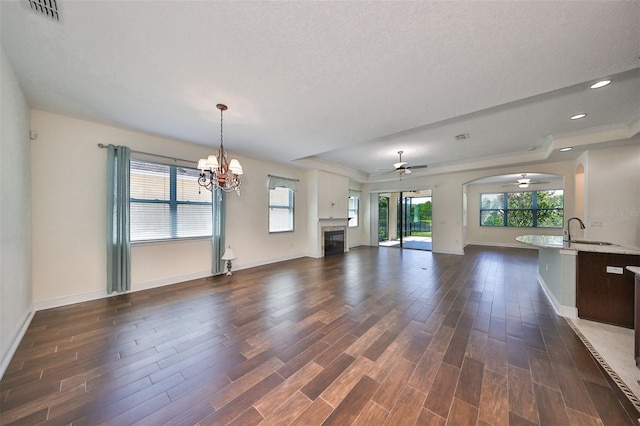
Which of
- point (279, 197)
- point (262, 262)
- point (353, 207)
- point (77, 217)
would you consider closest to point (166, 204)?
point (77, 217)

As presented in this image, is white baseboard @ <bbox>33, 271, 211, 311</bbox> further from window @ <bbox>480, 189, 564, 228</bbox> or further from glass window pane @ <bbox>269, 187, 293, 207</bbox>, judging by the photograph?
window @ <bbox>480, 189, 564, 228</bbox>

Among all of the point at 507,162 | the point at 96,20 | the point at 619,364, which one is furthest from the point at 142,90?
the point at 507,162

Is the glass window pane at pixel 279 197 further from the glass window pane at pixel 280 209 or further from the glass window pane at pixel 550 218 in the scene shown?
the glass window pane at pixel 550 218

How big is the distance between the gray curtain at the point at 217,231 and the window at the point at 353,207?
538cm

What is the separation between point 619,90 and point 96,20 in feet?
18.7

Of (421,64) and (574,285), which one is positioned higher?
(421,64)

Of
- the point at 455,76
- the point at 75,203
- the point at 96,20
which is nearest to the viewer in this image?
the point at 96,20

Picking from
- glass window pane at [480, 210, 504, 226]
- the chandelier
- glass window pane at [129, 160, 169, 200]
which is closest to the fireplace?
the chandelier

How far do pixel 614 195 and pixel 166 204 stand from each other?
859 cm

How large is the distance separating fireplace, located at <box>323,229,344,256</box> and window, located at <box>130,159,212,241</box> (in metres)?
3.63

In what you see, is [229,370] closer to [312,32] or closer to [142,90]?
[312,32]

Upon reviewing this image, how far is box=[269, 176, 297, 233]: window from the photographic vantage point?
6.25 metres

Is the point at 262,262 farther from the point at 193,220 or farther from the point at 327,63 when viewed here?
the point at 327,63

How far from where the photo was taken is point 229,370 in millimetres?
1920
